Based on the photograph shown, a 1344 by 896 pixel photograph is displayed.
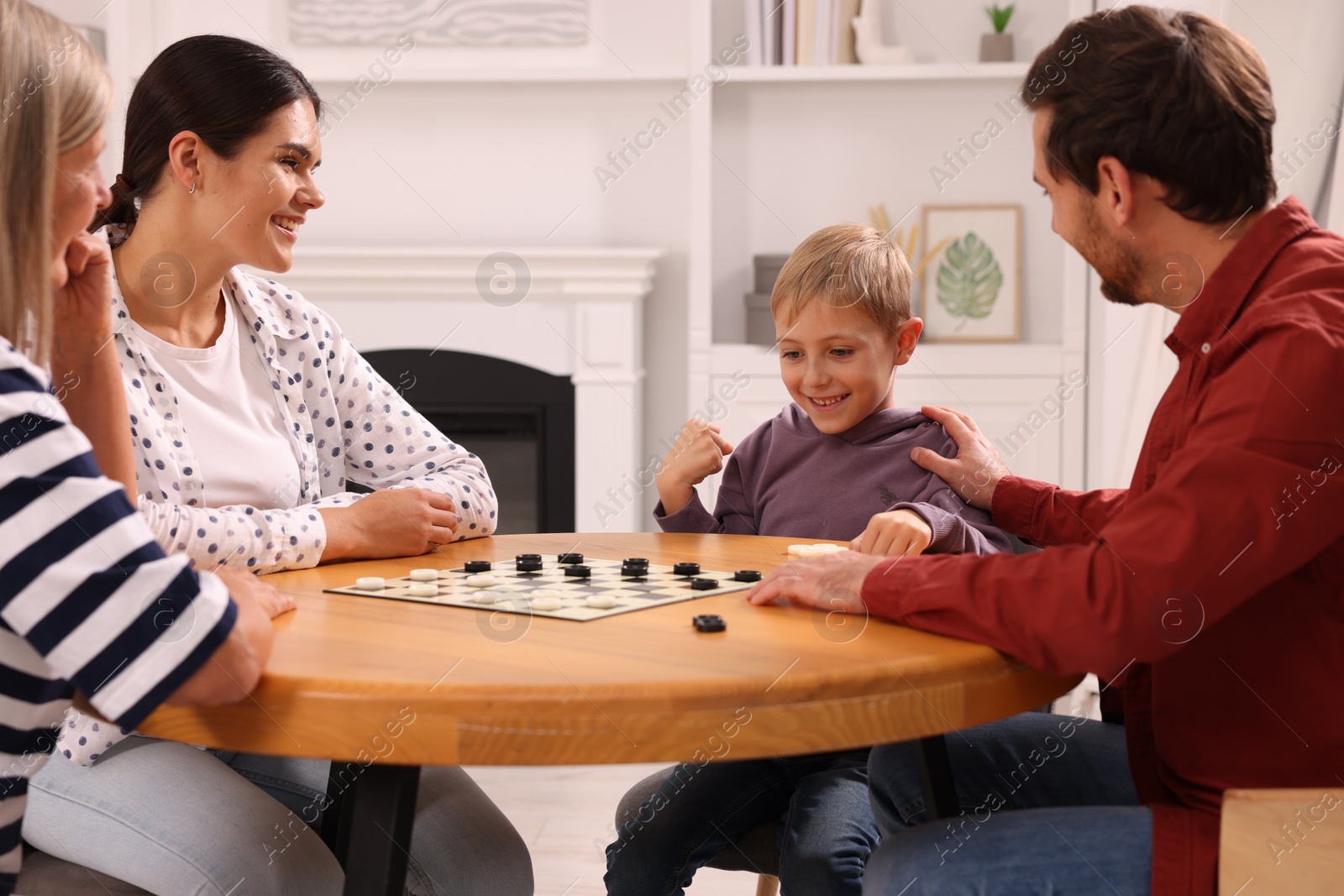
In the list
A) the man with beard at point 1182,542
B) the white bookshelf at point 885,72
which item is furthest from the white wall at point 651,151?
the man with beard at point 1182,542

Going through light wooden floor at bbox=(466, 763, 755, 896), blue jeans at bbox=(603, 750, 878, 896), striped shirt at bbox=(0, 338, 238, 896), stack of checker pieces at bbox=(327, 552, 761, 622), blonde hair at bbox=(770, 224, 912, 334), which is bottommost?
light wooden floor at bbox=(466, 763, 755, 896)

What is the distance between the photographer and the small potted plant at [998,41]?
12.6ft

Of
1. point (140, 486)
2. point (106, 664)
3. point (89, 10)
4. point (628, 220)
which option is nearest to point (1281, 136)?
point (628, 220)

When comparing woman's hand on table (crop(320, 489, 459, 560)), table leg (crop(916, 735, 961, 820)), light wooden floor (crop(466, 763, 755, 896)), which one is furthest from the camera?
light wooden floor (crop(466, 763, 755, 896))

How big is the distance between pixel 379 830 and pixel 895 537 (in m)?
0.66

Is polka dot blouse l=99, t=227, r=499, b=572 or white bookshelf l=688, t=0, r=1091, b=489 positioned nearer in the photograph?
polka dot blouse l=99, t=227, r=499, b=572

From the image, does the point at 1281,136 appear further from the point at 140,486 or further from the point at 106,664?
the point at 106,664

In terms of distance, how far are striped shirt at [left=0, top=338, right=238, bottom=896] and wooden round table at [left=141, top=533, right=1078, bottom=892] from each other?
0.29 ft

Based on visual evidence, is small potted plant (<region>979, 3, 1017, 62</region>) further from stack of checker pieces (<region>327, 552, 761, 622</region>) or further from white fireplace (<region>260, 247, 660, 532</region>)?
stack of checker pieces (<region>327, 552, 761, 622</region>)

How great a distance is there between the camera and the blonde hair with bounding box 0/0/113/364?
0.94 m

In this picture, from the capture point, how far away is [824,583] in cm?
123

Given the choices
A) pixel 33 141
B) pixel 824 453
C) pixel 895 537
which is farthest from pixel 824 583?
pixel 33 141

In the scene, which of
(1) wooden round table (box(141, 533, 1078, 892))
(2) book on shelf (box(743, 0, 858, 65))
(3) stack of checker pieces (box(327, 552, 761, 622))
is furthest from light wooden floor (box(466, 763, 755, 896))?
(2) book on shelf (box(743, 0, 858, 65))

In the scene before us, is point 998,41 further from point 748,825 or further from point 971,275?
point 748,825
